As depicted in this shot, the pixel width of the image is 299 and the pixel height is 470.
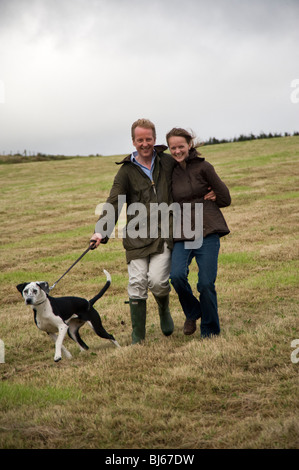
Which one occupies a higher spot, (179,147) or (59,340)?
(179,147)

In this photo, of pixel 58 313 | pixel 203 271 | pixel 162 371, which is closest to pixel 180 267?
pixel 203 271

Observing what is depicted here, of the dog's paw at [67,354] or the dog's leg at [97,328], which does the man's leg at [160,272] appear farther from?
the dog's paw at [67,354]

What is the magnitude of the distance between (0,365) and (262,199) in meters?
16.7

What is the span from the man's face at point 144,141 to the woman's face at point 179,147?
0.78 feet

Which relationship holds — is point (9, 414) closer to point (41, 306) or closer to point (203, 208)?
point (41, 306)

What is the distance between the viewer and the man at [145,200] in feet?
20.2

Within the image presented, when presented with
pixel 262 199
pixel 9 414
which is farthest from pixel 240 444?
pixel 262 199

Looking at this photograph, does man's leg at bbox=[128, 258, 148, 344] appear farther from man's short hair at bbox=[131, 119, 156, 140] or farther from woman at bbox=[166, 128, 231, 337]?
man's short hair at bbox=[131, 119, 156, 140]

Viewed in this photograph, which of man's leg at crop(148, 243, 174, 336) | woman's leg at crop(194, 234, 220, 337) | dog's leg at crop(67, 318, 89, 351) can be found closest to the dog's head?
dog's leg at crop(67, 318, 89, 351)

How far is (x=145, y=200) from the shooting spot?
617 cm

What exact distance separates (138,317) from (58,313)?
1.03 m

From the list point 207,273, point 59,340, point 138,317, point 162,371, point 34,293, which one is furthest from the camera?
point 138,317

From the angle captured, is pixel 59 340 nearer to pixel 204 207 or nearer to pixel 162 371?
pixel 162 371

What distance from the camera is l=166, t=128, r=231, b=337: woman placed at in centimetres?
604
